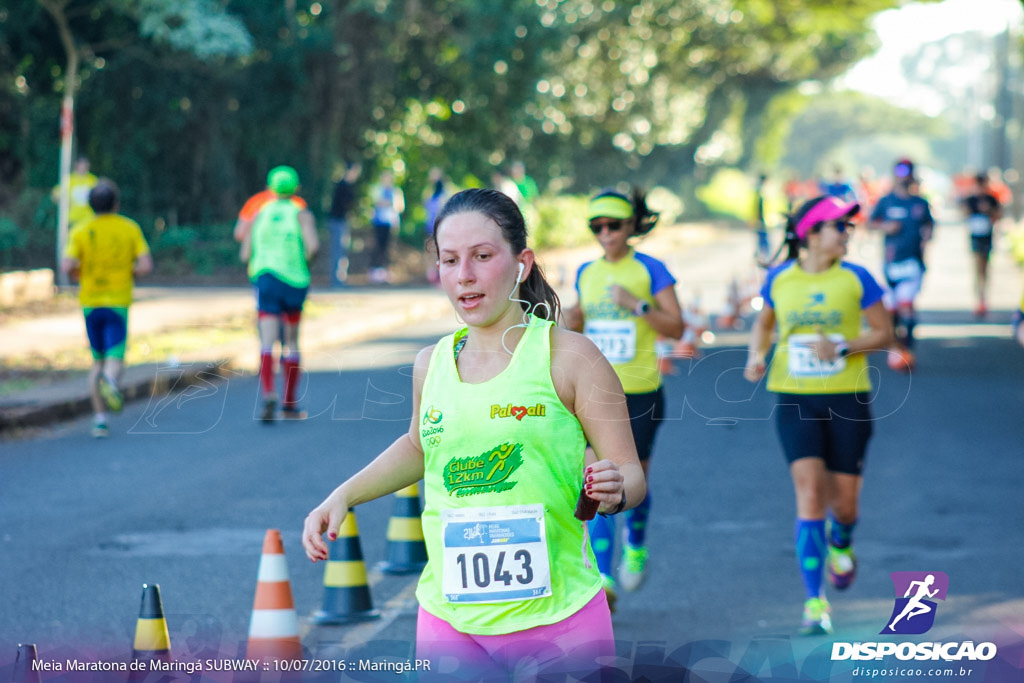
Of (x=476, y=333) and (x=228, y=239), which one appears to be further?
(x=228, y=239)

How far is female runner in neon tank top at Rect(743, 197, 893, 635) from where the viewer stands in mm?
6465

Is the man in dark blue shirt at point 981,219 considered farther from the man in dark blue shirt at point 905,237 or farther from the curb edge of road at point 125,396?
the curb edge of road at point 125,396

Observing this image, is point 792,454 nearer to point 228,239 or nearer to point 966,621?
point 966,621

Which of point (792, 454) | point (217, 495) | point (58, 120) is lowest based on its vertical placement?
point (217, 495)

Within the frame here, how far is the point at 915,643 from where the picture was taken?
585cm

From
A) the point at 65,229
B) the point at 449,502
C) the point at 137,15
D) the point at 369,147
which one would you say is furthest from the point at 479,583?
the point at 369,147

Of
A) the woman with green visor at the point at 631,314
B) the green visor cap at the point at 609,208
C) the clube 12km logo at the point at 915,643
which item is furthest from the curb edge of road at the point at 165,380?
the clube 12km logo at the point at 915,643

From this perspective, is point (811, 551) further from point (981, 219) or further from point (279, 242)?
point (981, 219)

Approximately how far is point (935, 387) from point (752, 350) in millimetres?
7591

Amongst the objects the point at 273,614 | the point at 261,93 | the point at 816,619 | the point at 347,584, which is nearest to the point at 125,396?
the point at 347,584

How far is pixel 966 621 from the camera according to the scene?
245 inches

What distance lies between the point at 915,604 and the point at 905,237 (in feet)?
32.7

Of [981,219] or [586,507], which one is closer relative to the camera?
[586,507]

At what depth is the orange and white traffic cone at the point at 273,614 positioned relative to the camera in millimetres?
5500
